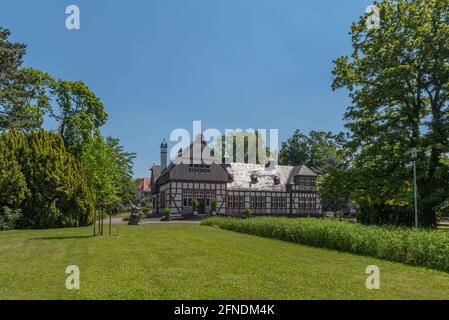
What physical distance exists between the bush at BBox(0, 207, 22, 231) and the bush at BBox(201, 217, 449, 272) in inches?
635

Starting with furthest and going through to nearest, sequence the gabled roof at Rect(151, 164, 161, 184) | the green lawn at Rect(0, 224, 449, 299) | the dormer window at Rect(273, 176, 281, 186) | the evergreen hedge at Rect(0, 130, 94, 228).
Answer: the gabled roof at Rect(151, 164, 161, 184)
the dormer window at Rect(273, 176, 281, 186)
the evergreen hedge at Rect(0, 130, 94, 228)
the green lawn at Rect(0, 224, 449, 299)

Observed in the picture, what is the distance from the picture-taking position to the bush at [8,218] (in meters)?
23.2

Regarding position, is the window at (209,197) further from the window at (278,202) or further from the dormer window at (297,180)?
the dormer window at (297,180)

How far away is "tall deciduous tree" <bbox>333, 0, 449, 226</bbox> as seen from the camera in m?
19.4

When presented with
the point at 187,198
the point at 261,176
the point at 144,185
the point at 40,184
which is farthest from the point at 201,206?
the point at 144,185

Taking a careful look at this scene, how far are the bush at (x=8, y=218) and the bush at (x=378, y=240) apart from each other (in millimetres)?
16120

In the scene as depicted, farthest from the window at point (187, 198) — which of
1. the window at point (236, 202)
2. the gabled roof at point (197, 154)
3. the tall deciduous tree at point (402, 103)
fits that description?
the tall deciduous tree at point (402, 103)

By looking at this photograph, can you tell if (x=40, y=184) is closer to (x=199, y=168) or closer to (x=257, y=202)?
(x=199, y=168)

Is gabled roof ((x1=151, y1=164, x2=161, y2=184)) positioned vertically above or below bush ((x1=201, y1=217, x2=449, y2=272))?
above

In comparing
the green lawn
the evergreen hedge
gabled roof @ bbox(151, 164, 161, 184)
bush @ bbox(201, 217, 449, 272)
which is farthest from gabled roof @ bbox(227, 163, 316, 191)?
the green lawn

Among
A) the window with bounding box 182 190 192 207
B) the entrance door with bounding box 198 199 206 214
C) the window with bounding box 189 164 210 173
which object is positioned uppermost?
the window with bounding box 189 164 210 173

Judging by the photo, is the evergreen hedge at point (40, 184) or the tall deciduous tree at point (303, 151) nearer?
the evergreen hedge at point (40, 184)

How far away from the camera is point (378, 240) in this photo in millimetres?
11891

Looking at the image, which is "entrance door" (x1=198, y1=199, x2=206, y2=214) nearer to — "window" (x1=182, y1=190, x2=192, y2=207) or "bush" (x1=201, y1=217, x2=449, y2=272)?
"window" (x1=182, y1=190, x2=192, y2=207)
